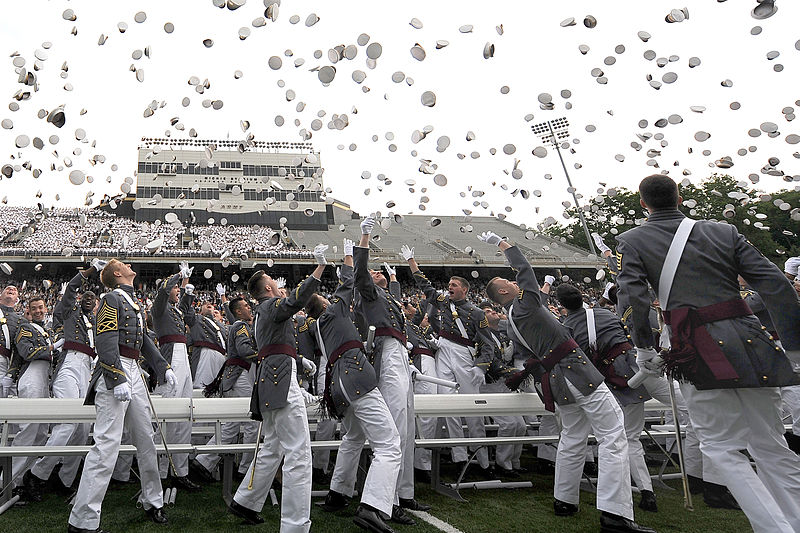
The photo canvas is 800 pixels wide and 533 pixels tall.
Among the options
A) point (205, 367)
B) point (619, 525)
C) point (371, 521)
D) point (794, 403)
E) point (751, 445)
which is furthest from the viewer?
point (205, 367)

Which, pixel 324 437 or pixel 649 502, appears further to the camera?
pixel 324 437

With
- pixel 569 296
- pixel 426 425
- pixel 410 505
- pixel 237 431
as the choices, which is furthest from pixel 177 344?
pixel 569 296

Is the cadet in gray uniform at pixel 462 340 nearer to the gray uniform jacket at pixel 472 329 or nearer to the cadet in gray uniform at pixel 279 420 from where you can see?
the gray uniform jacket at pixel 472 329

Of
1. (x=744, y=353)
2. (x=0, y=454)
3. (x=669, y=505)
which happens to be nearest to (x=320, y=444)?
(x=0, y=454)

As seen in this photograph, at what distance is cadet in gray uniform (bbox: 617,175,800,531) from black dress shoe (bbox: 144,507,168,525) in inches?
147

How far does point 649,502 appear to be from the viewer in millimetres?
5043

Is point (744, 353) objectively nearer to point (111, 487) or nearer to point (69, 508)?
point (69, 508)

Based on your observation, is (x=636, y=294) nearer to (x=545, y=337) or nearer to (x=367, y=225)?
(x=545, y=337)

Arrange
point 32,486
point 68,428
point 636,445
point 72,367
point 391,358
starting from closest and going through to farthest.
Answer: point 391,358 < point 636,445 < point 32,486 < point 68,428 < point 72,367

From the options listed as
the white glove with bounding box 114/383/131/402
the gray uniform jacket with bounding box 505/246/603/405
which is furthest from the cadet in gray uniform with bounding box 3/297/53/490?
the gray uniform jacket with bounding box 505/246/603/405

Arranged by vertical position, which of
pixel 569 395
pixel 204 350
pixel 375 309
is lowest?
pixel 569 395

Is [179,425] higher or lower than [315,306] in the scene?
lower

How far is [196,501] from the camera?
17.5 feet

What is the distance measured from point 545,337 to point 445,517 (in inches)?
66.2
